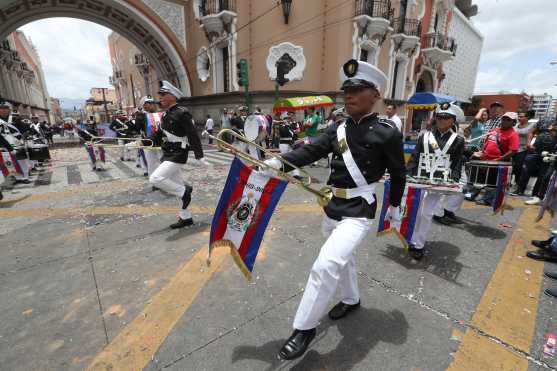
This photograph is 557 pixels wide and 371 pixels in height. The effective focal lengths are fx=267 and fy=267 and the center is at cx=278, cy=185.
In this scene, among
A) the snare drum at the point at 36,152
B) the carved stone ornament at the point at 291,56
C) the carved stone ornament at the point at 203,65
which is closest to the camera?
the snare drum at the point at 36,152

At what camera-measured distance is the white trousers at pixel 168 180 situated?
4.19m

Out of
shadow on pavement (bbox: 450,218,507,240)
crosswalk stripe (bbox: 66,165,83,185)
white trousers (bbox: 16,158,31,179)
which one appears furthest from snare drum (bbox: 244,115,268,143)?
white trousers (bbox: 16,158,31,179)

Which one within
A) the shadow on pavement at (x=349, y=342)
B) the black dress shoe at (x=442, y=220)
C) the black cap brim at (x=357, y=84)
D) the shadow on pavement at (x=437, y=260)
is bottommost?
the shadow on pavement at (x=349, y=342)

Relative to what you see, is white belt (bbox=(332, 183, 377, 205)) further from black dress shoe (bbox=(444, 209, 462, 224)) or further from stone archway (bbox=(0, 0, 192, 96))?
stone archway (bbox=(0, 0, 192, 96))

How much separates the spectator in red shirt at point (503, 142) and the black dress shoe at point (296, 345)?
4307mm

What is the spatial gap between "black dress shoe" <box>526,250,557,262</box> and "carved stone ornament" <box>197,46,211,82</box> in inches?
784

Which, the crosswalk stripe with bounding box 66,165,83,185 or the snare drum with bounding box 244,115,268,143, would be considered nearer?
the crosswalk stripe with bounding box 66,165,83,185

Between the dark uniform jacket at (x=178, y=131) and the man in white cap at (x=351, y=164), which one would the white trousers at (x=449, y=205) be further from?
the dark uniform jacket at (x=178, y=131)

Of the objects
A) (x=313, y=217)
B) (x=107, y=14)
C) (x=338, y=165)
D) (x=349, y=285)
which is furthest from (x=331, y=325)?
(x=107, y=14)

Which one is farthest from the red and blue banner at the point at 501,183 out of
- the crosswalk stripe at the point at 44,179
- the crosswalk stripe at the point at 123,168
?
the crosswalk stripe at the point at 44,179

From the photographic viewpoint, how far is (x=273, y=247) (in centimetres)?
364

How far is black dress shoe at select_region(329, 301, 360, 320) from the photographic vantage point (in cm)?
233

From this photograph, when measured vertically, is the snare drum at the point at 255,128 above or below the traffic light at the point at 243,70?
below

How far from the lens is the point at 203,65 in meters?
19.6
